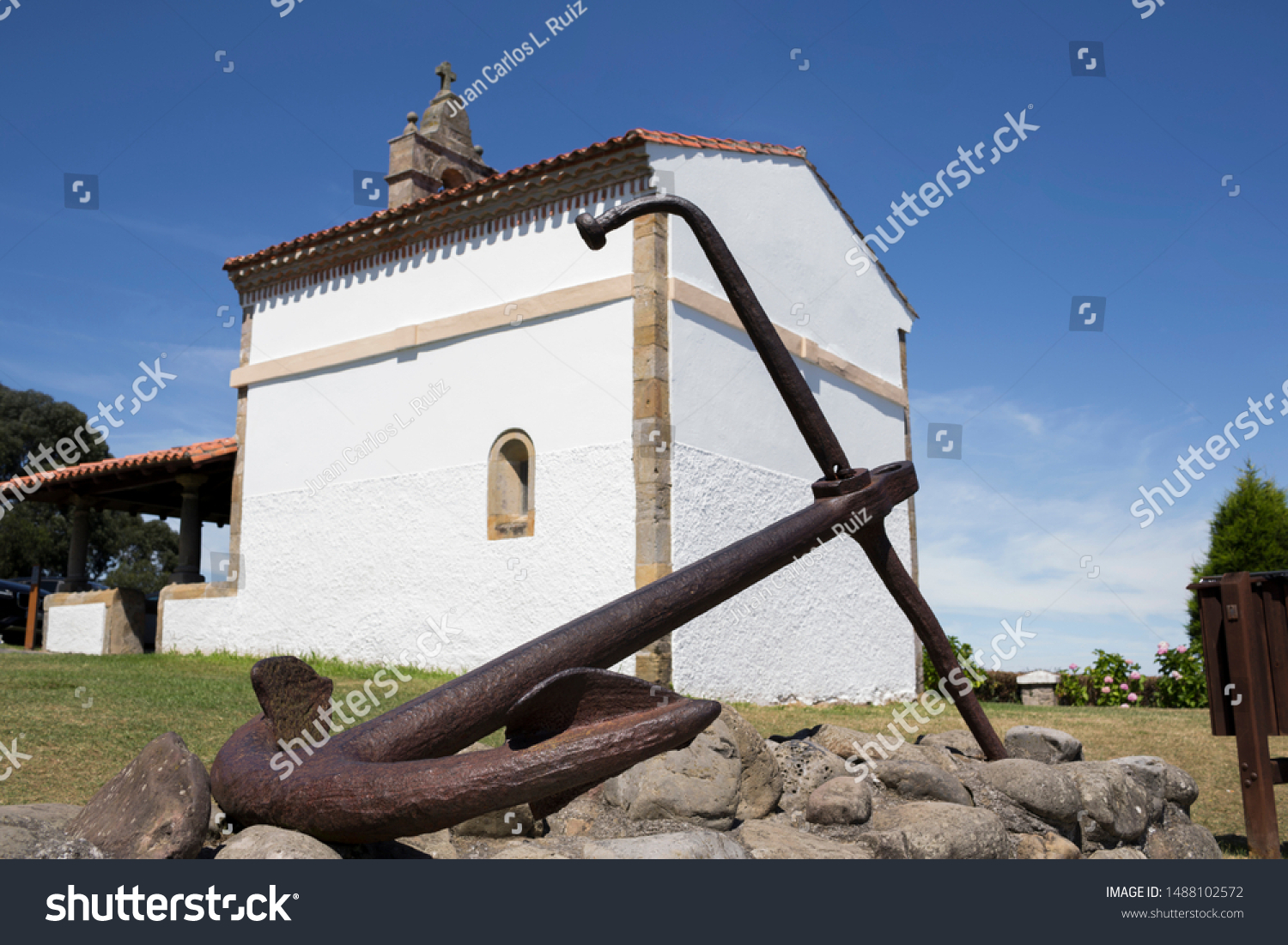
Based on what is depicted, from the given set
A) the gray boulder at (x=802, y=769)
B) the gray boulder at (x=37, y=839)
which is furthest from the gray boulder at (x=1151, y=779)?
the gray boulder at (x=37, y=839)

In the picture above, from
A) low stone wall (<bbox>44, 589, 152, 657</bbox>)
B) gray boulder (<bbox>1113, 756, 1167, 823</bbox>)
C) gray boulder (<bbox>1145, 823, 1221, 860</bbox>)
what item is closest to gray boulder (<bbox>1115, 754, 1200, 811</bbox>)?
gray boulder (<bbox>1113, 756, 1167, 823</bbox>)

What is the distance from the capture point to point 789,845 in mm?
3607

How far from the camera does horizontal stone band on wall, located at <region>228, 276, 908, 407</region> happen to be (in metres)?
10.6

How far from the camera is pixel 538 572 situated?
420 inches

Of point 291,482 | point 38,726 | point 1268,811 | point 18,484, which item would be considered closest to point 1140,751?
point 1268,811

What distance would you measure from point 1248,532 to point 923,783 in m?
13.7

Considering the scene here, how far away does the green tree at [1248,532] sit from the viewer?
584 inches

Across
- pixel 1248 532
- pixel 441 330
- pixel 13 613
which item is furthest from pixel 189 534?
pixel 1248 532

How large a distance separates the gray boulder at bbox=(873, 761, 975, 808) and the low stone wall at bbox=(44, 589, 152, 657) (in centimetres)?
1326

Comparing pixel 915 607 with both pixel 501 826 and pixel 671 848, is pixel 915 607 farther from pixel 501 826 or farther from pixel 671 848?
pixel 501 826

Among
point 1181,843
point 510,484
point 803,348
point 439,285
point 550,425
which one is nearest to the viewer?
point 1181,843

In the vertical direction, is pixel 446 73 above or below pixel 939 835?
above

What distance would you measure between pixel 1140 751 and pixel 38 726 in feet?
29.2
